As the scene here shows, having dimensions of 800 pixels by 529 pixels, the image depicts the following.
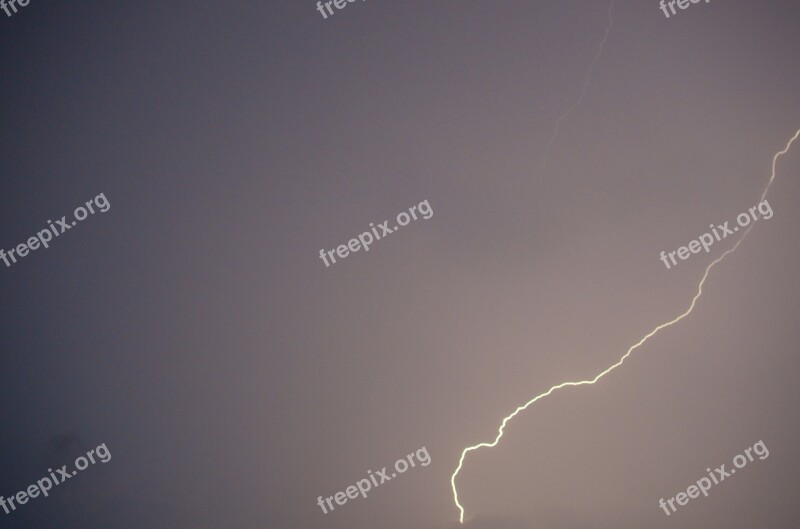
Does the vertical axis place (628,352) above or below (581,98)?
below

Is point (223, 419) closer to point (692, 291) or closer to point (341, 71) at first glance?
point (341, 71)

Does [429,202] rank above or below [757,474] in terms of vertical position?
above

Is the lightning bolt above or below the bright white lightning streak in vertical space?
above

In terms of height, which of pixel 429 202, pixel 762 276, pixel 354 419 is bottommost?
pixel 762 276

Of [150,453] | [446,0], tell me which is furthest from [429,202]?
[150,453]

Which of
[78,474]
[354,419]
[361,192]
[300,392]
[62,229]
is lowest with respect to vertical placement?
[354,419]

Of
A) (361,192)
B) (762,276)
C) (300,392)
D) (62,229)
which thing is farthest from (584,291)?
(62,229)

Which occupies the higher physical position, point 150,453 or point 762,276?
point 150,453

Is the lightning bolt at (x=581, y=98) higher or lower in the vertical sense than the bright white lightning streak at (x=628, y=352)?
higher

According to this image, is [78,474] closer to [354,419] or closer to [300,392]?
[300,392]
